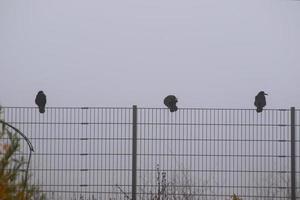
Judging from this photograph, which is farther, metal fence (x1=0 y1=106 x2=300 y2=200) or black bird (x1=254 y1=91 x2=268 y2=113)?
black bird (x1=254 y1=91 x2=268 y2=113)

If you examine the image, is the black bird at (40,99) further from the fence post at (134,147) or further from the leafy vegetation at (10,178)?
the leafy vegetation at (10,178)

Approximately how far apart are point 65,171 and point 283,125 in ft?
6.27

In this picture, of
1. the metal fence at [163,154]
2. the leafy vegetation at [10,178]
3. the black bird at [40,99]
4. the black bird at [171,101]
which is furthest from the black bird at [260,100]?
the leafy vegetation at [10,178]

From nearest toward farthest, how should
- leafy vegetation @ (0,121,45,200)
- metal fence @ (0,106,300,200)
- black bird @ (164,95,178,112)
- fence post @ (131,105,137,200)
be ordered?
leafy vegetation @ (0,121,45,200) → fence post @ (131,105,137,200) → metal fence @ (0,106,300,200) → black bird @ (164,95,178,112)

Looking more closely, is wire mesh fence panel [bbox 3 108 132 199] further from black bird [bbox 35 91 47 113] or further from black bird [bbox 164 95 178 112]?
black bird [bbox 164 95 178 112]

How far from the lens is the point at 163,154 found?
445cm

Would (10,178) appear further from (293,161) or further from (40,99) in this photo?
(293,161)

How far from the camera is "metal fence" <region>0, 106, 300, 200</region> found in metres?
4.45

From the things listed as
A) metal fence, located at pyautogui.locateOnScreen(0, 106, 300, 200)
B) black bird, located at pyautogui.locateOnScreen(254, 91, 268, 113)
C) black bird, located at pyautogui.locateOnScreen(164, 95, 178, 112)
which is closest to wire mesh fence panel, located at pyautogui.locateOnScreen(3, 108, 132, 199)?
metal fence, located at pyautogui.locateOnScreen(0, 106, 300, 200)

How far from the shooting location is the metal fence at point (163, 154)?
4.45 metres

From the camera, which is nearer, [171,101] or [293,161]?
[293,161]

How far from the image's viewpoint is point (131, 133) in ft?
14.7

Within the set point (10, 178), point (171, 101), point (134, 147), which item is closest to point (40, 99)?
point (134, 147)

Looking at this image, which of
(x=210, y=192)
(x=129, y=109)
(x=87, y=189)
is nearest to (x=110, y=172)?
(x=87, y=189)
